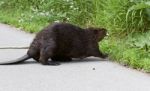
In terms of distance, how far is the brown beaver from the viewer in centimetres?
645

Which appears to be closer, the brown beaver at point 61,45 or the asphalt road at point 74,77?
the asphalt road at point 74,77

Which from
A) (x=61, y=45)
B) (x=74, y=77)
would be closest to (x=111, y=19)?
(x=61, y=45)

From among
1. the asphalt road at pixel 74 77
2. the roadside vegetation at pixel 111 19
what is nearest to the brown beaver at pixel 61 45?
the asphalt road at pixel 74 77

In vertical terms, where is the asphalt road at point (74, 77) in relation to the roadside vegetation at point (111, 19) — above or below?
below

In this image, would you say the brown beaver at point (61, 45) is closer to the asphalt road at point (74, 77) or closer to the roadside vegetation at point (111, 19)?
the asphalt road at point (74, 77)

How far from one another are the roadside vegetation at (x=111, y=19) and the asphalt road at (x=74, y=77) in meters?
0.30

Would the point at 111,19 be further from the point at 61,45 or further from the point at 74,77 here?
the point at 74,77

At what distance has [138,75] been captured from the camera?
5.89 m

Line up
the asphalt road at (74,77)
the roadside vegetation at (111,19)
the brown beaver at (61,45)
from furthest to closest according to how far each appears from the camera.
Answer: the roadside vegetation at (111,19)
the brown beaver at (61,45)
the asphalt road at (74,77)

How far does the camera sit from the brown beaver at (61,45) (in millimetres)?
6445

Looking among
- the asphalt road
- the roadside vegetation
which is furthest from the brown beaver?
the roadside vegetation

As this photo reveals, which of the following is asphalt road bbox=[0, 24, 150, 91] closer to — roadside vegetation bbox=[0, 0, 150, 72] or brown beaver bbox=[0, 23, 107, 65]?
brown beaver bbox=[0, 23, 107, 65]

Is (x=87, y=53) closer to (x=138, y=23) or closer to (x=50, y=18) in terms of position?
(x=138, y=23)

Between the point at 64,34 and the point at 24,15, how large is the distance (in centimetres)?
476
